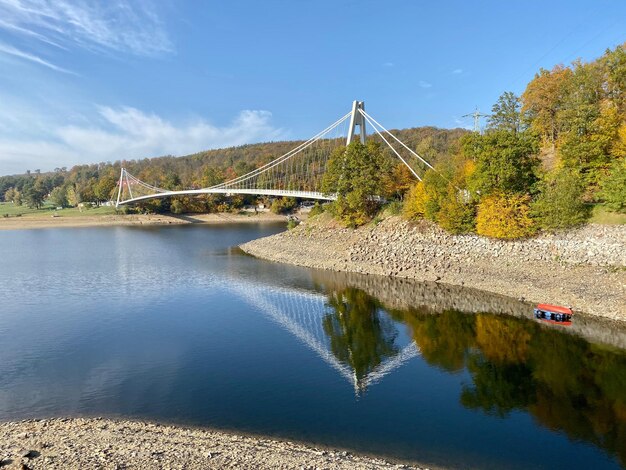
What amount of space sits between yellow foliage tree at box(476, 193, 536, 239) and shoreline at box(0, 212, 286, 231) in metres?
54.0

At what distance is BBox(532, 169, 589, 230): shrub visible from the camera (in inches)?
1040

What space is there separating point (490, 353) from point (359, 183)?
24.2 meters

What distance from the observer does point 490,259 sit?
28.5 m

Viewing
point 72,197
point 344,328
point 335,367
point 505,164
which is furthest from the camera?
point 72,197

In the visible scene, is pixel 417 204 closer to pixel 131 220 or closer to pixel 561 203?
pixel 561 203

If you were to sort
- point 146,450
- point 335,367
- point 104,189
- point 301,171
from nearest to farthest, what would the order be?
point 146,450, point 335,367, point 301,171, point 104,189

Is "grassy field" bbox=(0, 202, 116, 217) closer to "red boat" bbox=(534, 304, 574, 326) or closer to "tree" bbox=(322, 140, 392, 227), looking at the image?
"tree" bbox=(322, 140, 392, 227)

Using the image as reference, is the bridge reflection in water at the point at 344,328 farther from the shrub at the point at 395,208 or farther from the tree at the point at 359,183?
the tree at the point at 359,183

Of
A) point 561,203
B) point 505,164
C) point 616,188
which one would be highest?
point 505,164

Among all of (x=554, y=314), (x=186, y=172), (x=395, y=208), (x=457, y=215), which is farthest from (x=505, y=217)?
(x=186, y=172)

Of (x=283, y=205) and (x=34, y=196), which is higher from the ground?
(x=34, y=196)

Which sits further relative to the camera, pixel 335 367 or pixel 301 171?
pixel 301 171

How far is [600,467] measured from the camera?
10.5 m

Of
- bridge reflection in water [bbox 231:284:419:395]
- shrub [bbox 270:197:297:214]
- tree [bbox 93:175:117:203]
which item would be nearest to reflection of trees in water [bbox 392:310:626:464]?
bridge reflection in water [bbox 231:284:419:395]
